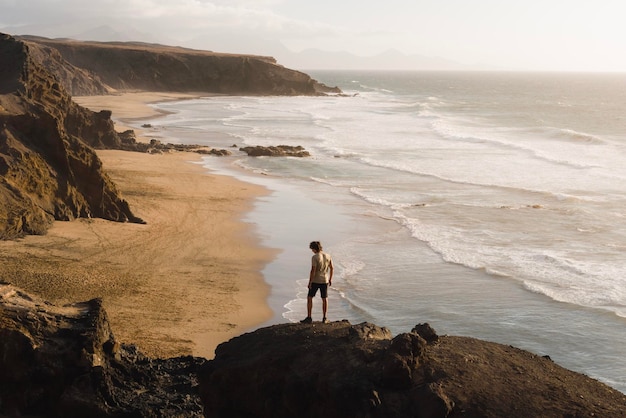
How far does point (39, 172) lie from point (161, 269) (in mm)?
4514

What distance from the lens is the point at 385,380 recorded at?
743cm

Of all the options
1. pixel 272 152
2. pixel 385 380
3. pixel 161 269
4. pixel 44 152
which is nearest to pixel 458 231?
pixel 161 269

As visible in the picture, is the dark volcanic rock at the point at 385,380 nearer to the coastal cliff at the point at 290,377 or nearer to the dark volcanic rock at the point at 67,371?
the coastal cliff at the point at 290,377

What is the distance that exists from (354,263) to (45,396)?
1179 cm

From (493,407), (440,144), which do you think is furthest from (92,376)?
(440,144)

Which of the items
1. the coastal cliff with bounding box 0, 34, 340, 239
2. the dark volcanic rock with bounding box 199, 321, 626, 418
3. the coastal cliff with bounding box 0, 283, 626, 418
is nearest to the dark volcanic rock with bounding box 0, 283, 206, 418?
the coastal cliff with bounding box 0, 283, 626, 418

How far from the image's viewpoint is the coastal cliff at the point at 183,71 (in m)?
108

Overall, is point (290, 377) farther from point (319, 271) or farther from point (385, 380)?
point (319, 271)

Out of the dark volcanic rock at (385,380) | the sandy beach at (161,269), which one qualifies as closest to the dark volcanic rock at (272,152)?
the sandy beach at (161,269)

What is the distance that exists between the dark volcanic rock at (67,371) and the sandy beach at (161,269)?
2.96 m

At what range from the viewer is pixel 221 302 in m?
15.8

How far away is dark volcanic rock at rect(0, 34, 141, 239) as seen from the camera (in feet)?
58.4

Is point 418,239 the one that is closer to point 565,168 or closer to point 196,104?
point 565,168

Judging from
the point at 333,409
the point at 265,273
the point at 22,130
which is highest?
the point at 22,130
